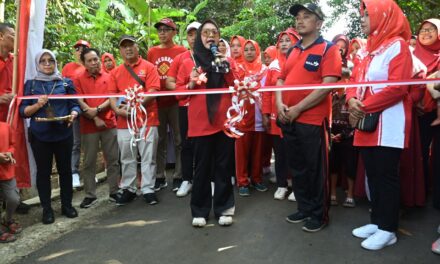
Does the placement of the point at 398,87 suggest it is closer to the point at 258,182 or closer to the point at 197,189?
the point at 197,189

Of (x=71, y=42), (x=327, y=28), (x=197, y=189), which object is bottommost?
(x=197, y=189)

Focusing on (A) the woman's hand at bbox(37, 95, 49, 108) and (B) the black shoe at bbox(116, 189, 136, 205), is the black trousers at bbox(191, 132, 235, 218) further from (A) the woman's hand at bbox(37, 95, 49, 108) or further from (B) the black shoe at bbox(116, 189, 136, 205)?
(A) the woman's hand at bbox(37, 95, 49, 108)

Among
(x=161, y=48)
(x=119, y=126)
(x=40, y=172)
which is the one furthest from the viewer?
(x=161, y=48)

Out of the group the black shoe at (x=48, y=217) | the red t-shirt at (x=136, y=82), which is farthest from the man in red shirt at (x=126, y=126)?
the black shoe at (x=48, y=217)

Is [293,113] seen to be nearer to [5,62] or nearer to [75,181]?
[5,62]

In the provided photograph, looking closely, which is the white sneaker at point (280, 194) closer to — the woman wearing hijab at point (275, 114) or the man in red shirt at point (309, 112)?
the woman wearing hijab at point (275, 114)

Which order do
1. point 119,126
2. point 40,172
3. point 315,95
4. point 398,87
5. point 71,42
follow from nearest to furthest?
point 398,87 → point 315,95 → point 40,172 → point 119,126 → point 71,42

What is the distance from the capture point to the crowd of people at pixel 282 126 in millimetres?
3221

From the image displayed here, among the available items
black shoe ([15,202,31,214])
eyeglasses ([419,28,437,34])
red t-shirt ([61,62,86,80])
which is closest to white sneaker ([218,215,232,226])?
black shoe ([15,202,31,214])

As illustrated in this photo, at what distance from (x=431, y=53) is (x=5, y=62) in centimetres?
484

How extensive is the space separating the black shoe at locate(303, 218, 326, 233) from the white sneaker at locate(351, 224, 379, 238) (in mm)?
307

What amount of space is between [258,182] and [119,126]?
6.47 feet

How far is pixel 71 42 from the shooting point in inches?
341

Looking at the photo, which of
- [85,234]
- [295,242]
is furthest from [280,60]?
[85,234]
